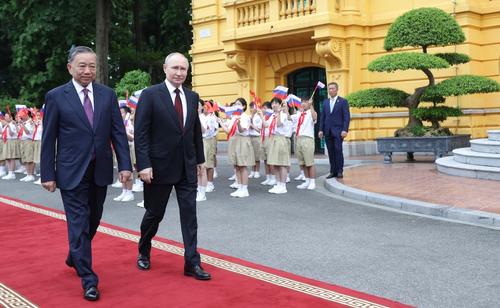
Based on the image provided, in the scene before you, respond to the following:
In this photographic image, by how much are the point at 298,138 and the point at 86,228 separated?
7.24m

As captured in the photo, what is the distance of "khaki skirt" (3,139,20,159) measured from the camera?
17.0m

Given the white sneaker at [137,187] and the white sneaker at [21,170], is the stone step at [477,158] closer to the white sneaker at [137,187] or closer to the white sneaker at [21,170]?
the white sneaker at [137,187]

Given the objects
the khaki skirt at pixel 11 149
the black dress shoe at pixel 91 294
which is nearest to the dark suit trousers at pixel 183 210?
the black dress shoe at pixel 91 294

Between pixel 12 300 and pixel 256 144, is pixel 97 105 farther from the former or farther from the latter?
pixel 256 144

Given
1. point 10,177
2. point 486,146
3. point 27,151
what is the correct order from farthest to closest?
point 10,177 → point 27,151 → point 486,146

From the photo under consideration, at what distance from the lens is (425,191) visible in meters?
10.1

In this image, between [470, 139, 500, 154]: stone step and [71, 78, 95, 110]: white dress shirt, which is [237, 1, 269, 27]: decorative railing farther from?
[71, 78, 95, 110]: white dress shirt

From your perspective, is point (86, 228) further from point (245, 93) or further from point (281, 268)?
point (245, 93)

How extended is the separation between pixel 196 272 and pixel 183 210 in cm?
55

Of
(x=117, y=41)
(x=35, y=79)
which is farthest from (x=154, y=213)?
(x=117, y=41)

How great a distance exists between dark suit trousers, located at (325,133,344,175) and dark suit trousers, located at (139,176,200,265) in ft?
23.7

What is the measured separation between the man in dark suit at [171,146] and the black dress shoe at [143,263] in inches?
18.6

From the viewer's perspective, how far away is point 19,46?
85.7ft

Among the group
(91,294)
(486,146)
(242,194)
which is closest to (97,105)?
(91,294)
